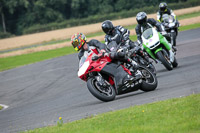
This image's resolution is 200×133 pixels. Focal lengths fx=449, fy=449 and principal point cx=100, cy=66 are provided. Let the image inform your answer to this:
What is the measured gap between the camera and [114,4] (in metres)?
84.8

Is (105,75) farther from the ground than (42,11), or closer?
farther from the ground

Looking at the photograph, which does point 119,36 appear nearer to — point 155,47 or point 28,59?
point 155,47

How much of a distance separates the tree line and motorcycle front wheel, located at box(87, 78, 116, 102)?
252 feet

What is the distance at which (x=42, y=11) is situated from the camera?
92625 mm

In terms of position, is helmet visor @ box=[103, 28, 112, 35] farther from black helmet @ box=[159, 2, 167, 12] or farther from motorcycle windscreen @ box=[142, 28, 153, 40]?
black helmet @ box=[159, 2, 167, 12]

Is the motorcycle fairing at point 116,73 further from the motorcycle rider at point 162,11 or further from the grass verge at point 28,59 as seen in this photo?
the grass verge at point 28,59

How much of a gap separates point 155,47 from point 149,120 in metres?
6.43

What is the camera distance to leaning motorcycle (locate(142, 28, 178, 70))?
12.6 m

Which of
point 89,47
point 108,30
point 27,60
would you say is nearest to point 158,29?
point 108,30

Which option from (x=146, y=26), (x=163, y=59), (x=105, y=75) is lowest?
(x=163, y=59)

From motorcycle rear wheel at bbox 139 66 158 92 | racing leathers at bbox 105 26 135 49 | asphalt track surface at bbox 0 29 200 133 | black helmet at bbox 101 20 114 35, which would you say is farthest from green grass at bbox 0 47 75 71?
motorcycle rear wheel at bbox 139 66 158 92

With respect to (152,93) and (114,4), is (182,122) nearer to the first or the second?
(152,93)

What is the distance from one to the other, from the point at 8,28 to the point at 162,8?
79.2 metres

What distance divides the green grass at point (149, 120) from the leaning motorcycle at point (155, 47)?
490cm
